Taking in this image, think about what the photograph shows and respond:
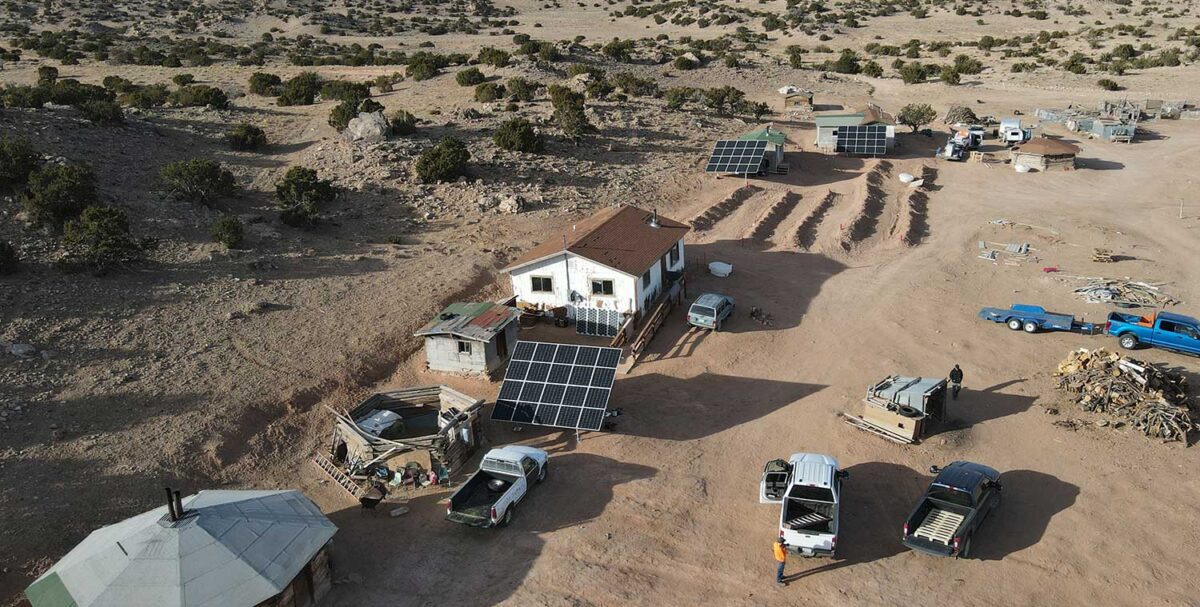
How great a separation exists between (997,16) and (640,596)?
122003 millimetres

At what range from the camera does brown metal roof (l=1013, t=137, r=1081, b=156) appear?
55.2 metres

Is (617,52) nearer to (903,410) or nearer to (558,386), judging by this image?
(558,386)

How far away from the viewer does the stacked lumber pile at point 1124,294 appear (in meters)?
34.8

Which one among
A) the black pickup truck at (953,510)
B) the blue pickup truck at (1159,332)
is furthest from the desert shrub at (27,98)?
the blue pickup truck at (1159,332)

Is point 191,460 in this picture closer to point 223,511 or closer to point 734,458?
point 223,511

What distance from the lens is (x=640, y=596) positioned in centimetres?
1898

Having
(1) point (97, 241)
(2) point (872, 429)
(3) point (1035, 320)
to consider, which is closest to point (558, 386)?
(2) point (872, 429)

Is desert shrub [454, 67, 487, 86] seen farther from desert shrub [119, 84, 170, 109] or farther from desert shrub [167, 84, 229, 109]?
desert shrub [119, 84, 170, 109]

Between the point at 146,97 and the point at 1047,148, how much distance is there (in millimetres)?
62777

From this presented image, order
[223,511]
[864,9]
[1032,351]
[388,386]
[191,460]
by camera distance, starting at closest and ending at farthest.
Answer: [223,511]
[191,460]
[388,386]
[1032,351]
[864,9]

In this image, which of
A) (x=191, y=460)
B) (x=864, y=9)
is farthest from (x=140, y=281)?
(x=864, y=9)

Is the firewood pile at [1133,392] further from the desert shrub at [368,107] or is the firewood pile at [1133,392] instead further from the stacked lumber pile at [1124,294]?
the desert shrub at [368,107]

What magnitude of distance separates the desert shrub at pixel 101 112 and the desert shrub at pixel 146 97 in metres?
6.32

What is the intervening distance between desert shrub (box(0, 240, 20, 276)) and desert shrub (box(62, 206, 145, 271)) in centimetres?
163
